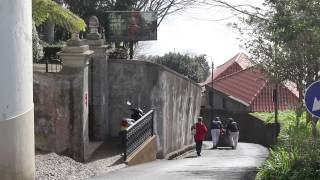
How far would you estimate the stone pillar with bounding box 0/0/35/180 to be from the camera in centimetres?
1156

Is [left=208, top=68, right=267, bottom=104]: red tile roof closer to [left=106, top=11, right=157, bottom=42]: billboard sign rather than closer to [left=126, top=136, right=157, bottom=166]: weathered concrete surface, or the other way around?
[left=106, top=11, right=157, bottom=42]: billboard sign

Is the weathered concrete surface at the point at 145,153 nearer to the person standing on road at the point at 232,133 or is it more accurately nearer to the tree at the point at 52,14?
the tree at the point at 52,14

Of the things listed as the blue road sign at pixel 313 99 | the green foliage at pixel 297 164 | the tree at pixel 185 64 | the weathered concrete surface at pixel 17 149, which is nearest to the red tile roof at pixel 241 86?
the tree at pixel 185 64

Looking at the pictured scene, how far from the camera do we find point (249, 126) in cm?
4253

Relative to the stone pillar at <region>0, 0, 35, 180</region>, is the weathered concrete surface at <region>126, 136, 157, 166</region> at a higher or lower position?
lower

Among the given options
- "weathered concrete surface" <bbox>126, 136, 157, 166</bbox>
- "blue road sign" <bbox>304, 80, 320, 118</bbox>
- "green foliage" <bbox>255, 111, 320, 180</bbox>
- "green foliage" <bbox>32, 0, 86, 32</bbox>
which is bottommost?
"weathered concrete surface" <bbox>126, 136, 157, 166</bbox>

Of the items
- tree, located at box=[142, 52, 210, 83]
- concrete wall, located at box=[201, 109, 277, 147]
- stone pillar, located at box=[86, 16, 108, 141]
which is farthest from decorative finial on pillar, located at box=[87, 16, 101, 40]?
tree, located at box=[142, 52, 210, 83]

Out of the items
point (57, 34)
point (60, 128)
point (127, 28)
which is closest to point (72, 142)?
point (60, 128)

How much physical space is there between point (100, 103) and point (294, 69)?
563cm

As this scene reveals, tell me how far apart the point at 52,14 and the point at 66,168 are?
6.83 m

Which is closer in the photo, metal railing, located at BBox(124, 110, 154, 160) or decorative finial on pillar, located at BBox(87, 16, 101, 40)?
metal railing, located at BBox(124, 110, 154, 160)

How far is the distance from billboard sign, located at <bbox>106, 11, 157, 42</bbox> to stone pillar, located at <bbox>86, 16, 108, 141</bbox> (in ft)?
13.5

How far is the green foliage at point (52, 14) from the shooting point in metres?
18.7

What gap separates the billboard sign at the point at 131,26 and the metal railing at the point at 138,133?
4860 millimetres
